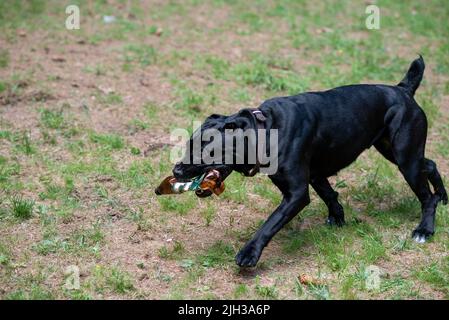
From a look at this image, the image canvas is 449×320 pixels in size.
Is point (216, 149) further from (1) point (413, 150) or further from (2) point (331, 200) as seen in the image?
(1) point (413, 150)

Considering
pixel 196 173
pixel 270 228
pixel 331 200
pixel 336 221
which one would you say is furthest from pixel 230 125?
pixel 336 221

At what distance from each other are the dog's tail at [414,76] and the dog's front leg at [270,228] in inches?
62.2

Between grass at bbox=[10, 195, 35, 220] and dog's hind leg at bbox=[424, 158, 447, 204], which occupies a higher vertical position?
dog's hind leg at bbox=[424, 158, 447, 204]

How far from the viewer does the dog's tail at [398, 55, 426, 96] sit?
19.2 feet

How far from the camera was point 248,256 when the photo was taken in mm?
4895

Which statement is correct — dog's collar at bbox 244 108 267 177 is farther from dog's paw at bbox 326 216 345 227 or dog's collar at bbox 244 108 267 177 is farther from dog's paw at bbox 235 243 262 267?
dog's paw at bbox 326 216 345 227

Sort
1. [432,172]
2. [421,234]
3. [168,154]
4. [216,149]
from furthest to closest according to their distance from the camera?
[168,154] → [432,172] → [421,234] → [216,149]

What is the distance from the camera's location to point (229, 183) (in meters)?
6.45

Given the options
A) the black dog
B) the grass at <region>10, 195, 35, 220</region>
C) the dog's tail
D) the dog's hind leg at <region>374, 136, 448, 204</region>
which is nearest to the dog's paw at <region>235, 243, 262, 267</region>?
the black dog

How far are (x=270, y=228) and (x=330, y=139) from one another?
953 millimetres

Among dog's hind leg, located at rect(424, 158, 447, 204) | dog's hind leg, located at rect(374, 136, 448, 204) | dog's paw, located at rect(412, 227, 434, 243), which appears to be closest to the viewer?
dog's paw, located at rect(412, 227, 434, 243)

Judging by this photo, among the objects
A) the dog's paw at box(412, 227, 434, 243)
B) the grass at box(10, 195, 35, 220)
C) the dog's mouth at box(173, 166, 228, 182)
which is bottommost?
the dog's paw at box(412, 227, 434, 243)
